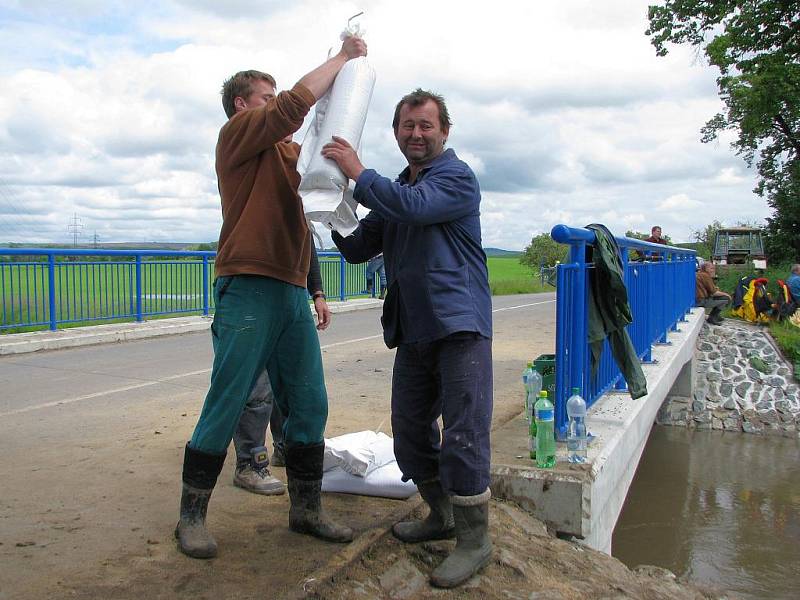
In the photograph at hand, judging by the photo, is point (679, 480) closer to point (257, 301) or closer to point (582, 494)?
point (582, 494)

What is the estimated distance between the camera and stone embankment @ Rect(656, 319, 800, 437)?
1296cm

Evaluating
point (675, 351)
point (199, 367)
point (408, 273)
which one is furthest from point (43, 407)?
point (675, 351)

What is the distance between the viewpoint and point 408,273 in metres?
3.09

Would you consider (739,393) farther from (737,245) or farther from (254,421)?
(737,245)

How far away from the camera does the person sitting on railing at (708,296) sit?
54.7 feet

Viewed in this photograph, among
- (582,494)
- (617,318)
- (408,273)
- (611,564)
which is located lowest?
(611,564)

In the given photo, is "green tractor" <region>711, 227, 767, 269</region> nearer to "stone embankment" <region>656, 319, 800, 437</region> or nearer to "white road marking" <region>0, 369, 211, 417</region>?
"stone embankment" <region>656, 319, 800, 437</region>

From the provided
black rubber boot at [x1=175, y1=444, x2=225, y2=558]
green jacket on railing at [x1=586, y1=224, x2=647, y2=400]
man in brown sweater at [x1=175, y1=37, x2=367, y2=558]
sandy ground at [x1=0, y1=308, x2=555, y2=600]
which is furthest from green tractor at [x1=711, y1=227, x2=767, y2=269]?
black rubber boot at [x1=175, y1=444, x2=225, y2=558]

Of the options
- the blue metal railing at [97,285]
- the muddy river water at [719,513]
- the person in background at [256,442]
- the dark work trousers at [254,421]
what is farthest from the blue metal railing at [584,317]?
the blue metal railing at [97,285]

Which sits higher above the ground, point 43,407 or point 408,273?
point 408,273

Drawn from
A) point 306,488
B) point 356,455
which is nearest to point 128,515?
point 306,488

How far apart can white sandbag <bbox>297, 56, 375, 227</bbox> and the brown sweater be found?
0.54 ft

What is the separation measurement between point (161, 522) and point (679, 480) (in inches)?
312

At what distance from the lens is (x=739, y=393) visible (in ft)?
45.0
